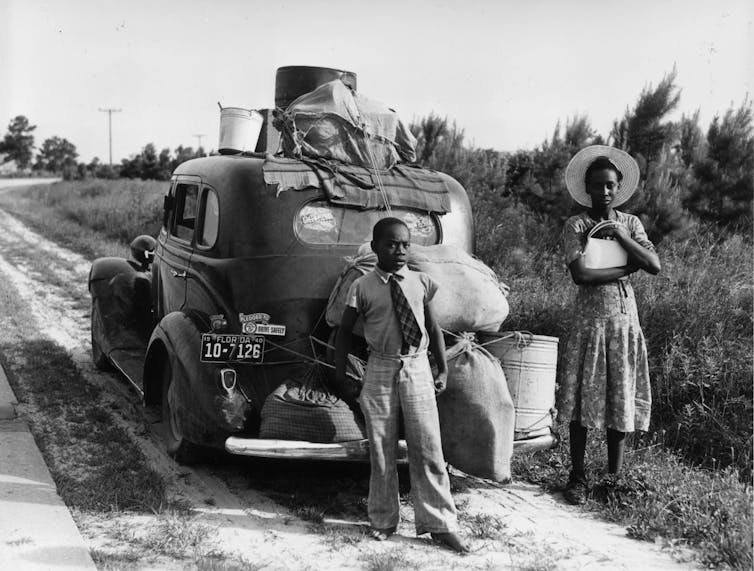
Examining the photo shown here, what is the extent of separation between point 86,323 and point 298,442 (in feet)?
21.3

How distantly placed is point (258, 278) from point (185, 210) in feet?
4.95

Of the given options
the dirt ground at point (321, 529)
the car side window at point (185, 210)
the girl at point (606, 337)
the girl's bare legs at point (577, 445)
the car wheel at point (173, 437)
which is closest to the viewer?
the dirt ground at point (321, 529)

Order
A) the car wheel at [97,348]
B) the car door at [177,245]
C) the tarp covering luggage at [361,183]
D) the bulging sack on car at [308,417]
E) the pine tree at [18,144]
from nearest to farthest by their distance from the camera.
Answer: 1. the bulging sack on car at [308,417]
2. the tarp covering luggage at [361,183]
3. the car door at [177,245]
4. the car wheel at [97,348]
5. the pine tree at [18,144]

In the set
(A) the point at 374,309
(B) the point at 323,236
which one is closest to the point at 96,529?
(A) the point at 374,309

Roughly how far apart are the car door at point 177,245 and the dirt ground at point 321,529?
44.9 inches

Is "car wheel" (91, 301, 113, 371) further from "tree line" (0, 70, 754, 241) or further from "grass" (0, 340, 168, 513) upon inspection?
"tree line" (0, 70, 754, 241)

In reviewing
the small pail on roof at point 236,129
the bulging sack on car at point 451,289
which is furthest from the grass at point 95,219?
the bulging sack on car at point 451,289

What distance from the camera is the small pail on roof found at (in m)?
5.94

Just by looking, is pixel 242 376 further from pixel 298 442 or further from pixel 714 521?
pixel 714 521

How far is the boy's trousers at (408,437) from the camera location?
12.5 feet

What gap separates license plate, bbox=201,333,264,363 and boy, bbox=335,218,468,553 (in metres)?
0.78

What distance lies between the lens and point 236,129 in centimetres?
595

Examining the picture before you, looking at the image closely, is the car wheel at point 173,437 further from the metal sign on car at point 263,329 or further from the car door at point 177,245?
the metal sign on car at point 263,329

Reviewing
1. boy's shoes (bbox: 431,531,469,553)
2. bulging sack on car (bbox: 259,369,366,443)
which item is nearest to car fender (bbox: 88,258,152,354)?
bulging sack on car (bbox: 259,369,366,443)
